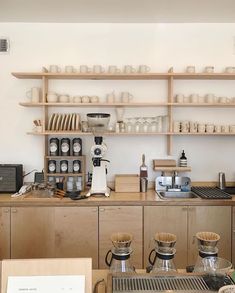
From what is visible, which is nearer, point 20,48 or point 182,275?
point 182,275

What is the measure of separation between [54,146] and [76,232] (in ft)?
3.21

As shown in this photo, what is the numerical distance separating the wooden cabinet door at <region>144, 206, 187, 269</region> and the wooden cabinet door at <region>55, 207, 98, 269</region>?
1.65ft

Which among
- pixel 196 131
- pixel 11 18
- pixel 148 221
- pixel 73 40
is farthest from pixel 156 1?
pixel 148 221

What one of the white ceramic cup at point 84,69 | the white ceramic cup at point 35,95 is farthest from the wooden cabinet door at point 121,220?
the white ceramic cup at point 84,69

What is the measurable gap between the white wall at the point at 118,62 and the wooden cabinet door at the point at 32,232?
0.76 m

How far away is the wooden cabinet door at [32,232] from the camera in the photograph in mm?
2945

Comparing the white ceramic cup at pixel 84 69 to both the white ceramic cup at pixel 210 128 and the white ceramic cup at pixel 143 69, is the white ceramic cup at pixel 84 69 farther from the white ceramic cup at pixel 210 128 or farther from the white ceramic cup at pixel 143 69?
the white ceramic cup at pixel 210 128

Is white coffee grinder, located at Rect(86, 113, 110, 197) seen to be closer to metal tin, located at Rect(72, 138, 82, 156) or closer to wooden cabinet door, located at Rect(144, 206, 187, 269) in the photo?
metal tin, located at Rect(72, 138, 82, 156)

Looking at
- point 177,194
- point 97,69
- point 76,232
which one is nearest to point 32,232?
point 76,232

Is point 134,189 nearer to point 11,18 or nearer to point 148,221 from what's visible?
point 148,221

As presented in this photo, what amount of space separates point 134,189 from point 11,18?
233cm

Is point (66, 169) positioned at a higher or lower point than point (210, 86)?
lower

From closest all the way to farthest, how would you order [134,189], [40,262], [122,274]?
1. [40,262]
2. [122,274]
3. [134,189]

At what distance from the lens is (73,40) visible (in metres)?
3.53
